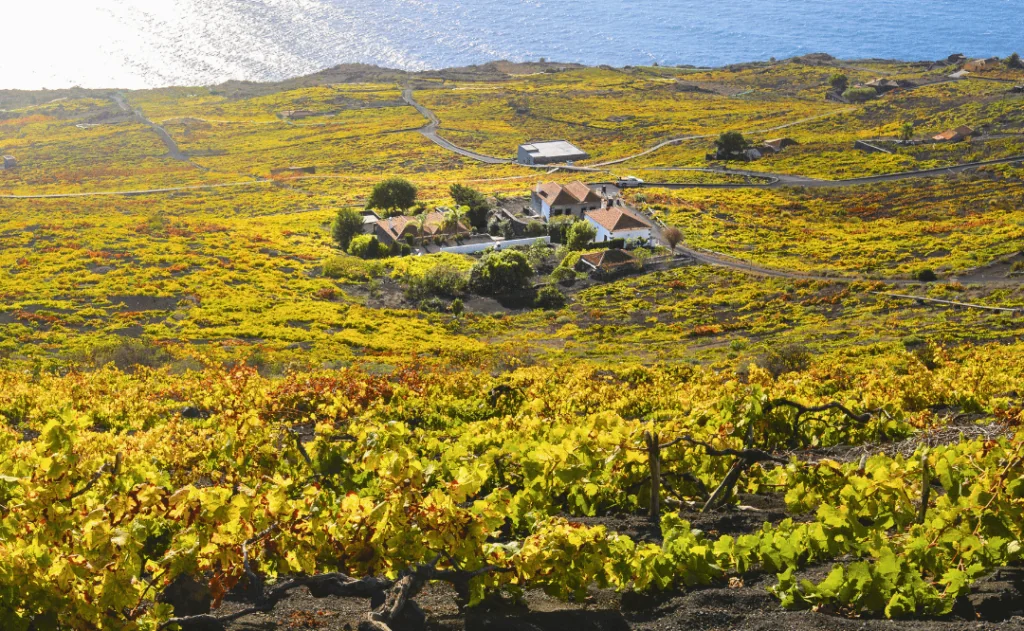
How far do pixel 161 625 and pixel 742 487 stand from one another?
6954 mm

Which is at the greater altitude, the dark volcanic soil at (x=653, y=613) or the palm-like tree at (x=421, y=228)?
the palm-like tree at (x=421, y=228)

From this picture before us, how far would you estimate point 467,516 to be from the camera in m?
6.55

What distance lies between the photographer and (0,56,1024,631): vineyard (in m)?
6.50

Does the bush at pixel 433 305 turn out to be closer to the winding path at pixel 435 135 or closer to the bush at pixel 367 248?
the bush at pixel 367 248

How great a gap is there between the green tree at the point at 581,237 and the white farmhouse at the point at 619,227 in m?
0.78

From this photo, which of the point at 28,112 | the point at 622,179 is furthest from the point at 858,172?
the point at 28,112

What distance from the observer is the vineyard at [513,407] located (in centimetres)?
650

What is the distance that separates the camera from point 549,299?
49.4 meters

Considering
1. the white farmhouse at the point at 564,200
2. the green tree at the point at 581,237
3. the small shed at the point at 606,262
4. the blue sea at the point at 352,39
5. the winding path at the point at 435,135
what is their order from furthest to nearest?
the blue sea at the point at 352,39 → the winding path at the point at 435,135 → the white farmhouse at the point at 564,200 → the green tree at the point at 581,237 → the small shed at the point at 606,262

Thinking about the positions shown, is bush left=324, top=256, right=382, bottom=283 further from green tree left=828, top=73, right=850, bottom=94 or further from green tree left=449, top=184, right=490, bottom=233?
green tree left=828, top=73, right=850, bottom=94

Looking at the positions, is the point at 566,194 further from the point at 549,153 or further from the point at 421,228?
the point at 549,153

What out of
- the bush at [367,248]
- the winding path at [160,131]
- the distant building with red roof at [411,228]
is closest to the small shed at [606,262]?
the distant building with red roof at [411,228]

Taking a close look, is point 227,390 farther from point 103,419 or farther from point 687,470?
point 687,470

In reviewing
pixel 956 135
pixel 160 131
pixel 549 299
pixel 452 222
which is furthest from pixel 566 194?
pixel 160 131
